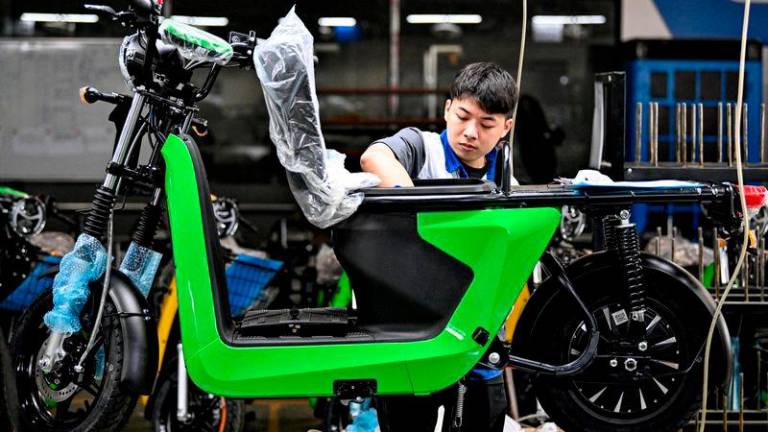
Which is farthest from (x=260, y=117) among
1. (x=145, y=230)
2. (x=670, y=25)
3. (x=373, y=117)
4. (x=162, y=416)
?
(x=145, y=230)

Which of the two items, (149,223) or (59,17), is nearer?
(149,223)

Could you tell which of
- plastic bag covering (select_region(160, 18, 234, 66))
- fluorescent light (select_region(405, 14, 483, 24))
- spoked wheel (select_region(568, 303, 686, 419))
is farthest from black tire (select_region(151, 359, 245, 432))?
fluorescent light (select_region(405, 14, 483, 24))

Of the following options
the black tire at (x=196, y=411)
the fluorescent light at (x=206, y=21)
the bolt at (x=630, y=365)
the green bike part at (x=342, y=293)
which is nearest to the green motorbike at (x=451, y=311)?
the bolt at (x=630, y=365)

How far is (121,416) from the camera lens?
2.80m

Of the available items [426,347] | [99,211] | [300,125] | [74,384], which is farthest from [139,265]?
[426,347]

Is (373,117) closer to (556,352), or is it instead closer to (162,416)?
(162,416)

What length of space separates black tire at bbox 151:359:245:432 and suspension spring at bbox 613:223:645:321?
6.55 ft

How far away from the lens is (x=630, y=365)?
2541 mm

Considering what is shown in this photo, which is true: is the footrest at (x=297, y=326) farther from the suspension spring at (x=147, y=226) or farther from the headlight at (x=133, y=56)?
the headlight at (x=133, y=56)

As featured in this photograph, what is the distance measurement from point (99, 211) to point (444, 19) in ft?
16.5

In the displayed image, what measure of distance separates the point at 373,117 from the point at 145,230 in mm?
4414

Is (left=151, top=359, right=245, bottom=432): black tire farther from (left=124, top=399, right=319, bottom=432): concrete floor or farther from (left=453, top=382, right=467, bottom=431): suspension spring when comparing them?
(left=453, top=382, right=467, bottom=431): suspension spring

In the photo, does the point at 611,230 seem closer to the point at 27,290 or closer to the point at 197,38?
the point at 197,38

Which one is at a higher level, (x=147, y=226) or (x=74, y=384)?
(x=147, y=226)
